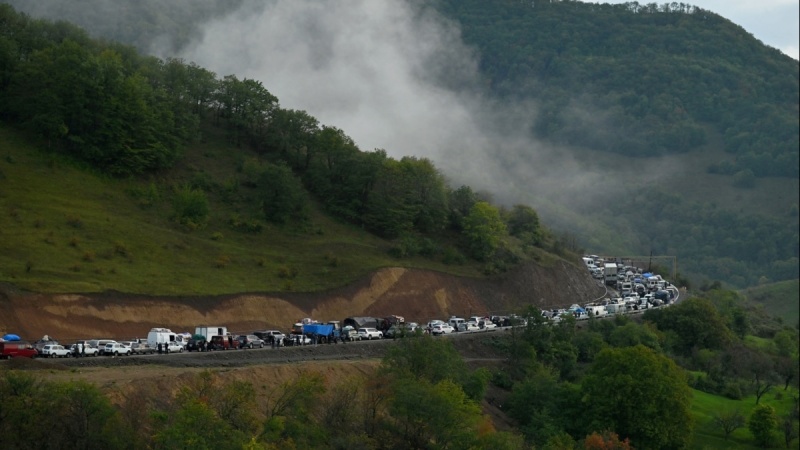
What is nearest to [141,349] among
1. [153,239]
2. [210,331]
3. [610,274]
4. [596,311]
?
[210,331]

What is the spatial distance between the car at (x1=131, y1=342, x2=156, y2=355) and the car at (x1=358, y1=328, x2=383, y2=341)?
1922 centimetres

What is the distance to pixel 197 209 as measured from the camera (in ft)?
329

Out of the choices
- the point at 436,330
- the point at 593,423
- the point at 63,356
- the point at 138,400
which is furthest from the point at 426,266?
the point at 138,400

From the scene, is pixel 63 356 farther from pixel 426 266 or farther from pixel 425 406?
pixel 426 266

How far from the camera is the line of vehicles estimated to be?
66688 mm

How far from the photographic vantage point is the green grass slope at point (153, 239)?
83.2 m

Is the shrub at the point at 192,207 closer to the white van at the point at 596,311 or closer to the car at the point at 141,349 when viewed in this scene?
the car at the point at 141,349

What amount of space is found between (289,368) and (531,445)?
61.3ft

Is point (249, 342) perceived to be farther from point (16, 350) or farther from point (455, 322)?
point (455, 322)

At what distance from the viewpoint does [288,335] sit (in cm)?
8312

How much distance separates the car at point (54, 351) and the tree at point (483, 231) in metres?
57.0

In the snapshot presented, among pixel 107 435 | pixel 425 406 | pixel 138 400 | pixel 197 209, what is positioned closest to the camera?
pixel 107 435

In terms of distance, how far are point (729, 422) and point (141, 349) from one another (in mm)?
48177

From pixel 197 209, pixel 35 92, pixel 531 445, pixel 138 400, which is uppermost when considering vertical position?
pixel 35 92
